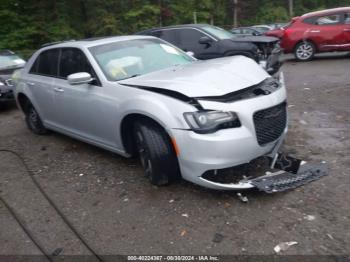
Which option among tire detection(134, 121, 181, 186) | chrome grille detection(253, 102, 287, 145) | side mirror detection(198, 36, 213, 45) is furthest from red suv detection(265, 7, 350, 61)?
tire detection(134, 121, 181, 186)

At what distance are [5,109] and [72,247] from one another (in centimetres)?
726

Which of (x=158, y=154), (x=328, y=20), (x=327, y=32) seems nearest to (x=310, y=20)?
(x=328, y=20)

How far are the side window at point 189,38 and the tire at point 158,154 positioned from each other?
19.3 feet

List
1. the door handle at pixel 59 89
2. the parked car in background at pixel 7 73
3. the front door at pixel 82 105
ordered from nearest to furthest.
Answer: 1. the front door at pixel 82 105
2. the door handle at pixel 59 89
3. the parked car in background at pixel 7 73

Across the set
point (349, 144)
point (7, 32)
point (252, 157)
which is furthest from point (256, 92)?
point (7, 32)

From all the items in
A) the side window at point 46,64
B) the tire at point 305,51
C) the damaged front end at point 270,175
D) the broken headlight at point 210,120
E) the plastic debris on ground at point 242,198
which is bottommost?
the tire at point 305,51

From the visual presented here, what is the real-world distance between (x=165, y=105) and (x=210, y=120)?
0.50 m

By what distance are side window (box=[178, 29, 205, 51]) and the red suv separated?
4039mm

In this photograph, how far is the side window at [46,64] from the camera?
17.9 feet

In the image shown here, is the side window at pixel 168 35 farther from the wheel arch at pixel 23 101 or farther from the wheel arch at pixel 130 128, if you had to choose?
the wheel arch at pixel 130 128

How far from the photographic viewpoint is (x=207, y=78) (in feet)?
12.7

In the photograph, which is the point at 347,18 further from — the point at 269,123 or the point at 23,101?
the point at 23,101

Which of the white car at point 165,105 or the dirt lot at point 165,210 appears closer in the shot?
the dirt lot at point 165,210

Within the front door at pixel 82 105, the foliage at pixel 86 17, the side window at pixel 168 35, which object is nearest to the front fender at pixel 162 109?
the front door at pixel 82 105
